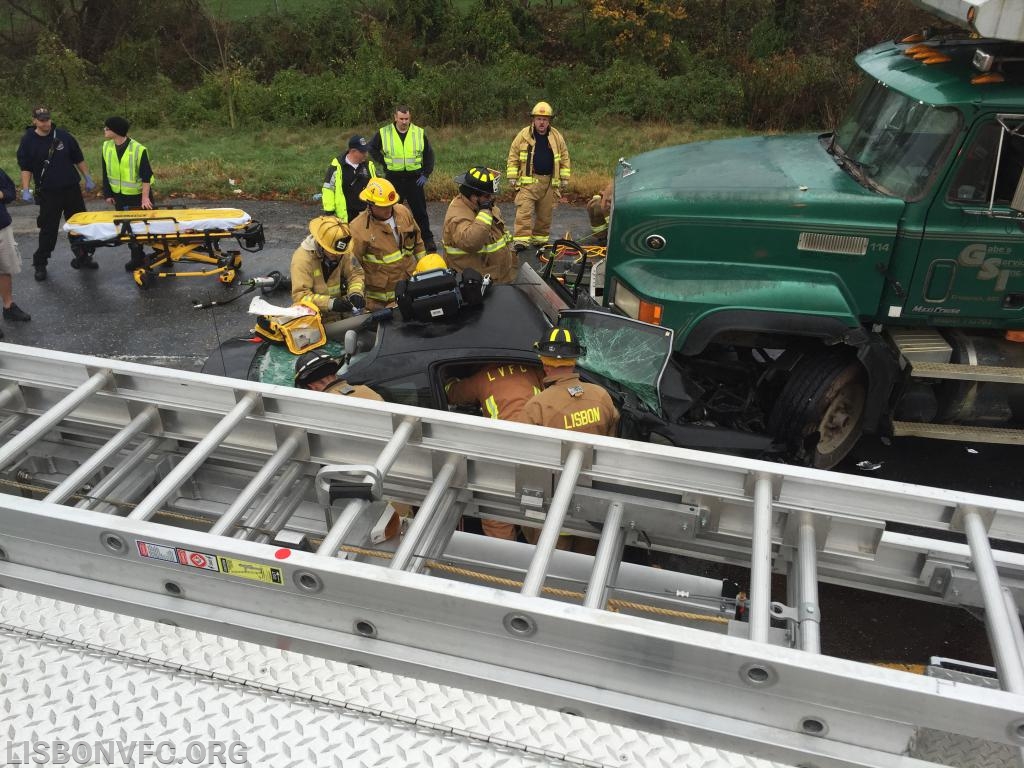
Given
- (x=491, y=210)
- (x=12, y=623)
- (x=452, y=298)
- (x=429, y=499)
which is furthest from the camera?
(x=491, y=210)

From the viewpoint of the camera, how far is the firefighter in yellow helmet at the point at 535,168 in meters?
8.76

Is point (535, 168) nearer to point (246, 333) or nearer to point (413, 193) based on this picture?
point (413, 193)

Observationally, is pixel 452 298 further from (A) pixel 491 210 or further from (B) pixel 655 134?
(B) pixel 655 134

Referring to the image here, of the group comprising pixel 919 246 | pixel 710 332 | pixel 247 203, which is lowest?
pixel 247 203

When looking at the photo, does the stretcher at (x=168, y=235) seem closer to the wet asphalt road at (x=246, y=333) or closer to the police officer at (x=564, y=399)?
the wet asphalt road at (x=246, y=333)

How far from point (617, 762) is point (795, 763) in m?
0.48

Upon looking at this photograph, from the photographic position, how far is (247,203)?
38.8 feet

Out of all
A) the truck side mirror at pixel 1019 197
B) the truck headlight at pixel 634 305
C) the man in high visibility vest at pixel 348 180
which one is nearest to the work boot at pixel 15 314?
the man in high visibility vest at pixel 348 180

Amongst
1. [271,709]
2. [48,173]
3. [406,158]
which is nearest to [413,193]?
[406,158]

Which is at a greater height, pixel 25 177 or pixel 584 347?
pixel 584 347

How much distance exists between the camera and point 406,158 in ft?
30.7

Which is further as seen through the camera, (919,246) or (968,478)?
(968,478)

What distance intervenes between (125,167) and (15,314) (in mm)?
2014

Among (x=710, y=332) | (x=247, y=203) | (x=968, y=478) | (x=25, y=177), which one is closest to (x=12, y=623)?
(x=710, y=332)
